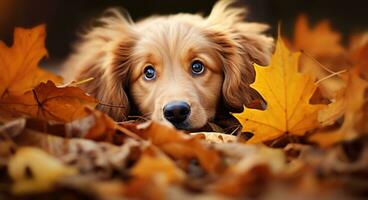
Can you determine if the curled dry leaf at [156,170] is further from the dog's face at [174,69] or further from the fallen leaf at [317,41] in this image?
the fallen leaf at [317,41]

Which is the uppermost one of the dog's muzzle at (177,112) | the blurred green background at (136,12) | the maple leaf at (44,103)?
the maple leaf at (44,103)

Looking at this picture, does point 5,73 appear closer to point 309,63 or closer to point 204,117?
point 204,117

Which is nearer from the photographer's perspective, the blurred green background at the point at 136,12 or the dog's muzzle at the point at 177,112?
the dog's muzzle at the point at 177,112

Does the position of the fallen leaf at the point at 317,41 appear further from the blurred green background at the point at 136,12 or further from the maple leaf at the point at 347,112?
the maple leaf at the point at 347,112

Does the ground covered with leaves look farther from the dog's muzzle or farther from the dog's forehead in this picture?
the dog's forehead

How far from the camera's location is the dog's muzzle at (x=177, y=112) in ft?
9.48

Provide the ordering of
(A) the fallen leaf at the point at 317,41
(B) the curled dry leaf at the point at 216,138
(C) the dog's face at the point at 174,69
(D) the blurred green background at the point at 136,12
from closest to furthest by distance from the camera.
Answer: (B) the curled dry leaf at the point at 216,138, (C) the dog's face at the point at 174,69, (A) the fallen leaf at the point at 317,41, (D) the blurred green background at the point at 136,12

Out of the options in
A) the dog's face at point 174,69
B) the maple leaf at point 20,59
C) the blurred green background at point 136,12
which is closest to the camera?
the maple leaf at point 20,59

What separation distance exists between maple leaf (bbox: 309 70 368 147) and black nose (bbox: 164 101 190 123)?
85cm

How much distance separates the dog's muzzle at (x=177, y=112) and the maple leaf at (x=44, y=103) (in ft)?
1.84

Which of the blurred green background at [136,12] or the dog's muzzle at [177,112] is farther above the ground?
the dog's muzzle at [177,112]

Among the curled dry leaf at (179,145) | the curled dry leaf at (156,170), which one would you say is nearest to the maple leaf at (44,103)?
the curled dry leaf at (179,145)

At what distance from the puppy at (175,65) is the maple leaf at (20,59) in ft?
2.12

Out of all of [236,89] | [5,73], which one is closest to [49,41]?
[236,89]
